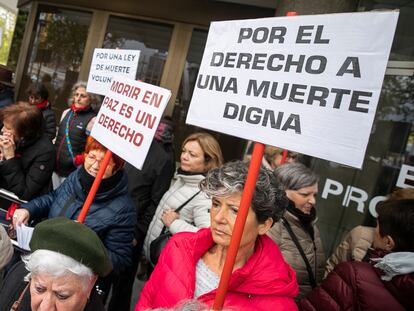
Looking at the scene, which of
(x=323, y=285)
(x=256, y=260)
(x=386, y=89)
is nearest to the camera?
(x=256, y=260)

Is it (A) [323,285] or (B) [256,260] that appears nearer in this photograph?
(B) [256,260]

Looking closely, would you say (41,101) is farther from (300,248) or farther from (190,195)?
(300,248)

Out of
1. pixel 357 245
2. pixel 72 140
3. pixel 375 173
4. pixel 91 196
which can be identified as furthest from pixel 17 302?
pixel 375 173

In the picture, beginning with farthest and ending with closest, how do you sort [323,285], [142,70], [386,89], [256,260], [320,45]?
1. [142,70]
2. [386,89]
3. [323,285]
4. [256,260]
5. [320,45]

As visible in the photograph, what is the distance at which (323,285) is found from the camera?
191cm

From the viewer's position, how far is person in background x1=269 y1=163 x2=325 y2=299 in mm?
2287

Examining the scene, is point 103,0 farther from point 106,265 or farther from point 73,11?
point 106,265

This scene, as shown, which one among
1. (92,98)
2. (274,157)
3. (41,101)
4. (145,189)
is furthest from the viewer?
(41,101)

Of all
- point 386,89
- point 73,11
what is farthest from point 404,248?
point 73,11

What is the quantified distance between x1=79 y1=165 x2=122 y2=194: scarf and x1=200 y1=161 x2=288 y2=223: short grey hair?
83 cm

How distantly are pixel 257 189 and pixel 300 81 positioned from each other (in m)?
0.51

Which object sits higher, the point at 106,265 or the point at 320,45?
the point at 320,45

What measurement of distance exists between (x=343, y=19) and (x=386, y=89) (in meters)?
4.03

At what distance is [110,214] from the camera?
221cm
